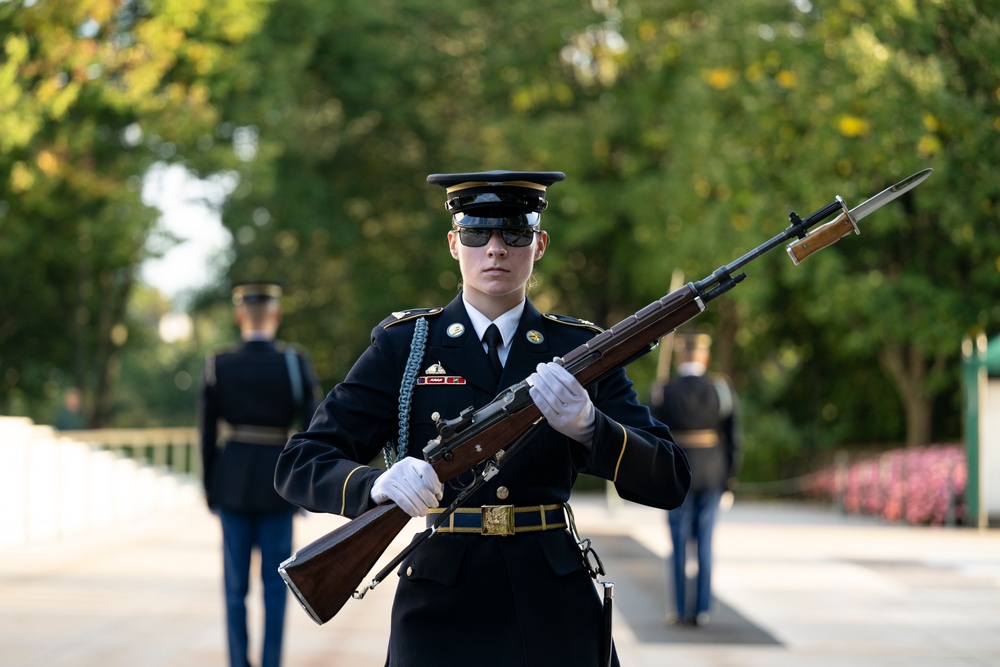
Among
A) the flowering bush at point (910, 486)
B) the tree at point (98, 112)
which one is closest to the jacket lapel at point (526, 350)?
the tree at point (98, 112)

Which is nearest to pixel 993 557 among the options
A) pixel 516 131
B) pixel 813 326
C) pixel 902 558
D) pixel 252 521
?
pixel 902 558

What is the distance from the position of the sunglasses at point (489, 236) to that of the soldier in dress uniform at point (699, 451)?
6.95 metres

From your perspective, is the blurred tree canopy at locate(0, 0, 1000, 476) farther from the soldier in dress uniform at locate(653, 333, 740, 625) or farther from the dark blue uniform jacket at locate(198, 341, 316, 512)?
the dark blue uniform jacket at locate(198, 341, 316, 512)

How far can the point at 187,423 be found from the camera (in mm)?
39250

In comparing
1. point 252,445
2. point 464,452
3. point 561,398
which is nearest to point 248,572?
point 252,445

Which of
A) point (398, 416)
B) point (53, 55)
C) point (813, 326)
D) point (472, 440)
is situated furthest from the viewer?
point (813, 326)

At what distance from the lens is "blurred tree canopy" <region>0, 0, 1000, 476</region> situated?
20.5 m

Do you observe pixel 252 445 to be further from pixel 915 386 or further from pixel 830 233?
pixel 915 386

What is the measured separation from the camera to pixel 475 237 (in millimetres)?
4094

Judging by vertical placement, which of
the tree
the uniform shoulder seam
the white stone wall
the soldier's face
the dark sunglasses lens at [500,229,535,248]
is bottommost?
the uniform shoulder seam

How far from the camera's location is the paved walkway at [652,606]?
369 inches

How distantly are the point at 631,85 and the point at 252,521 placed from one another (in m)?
25.3

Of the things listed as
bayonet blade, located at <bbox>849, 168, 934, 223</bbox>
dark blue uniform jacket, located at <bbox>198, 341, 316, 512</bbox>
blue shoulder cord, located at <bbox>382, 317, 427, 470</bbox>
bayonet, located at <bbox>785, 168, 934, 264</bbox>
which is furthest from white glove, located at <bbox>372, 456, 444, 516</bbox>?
dark blue uniform jacket, located at <bbox>198, 341, 316, 512</bbox>

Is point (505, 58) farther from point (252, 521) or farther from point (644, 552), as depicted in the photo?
point (252, 521)
